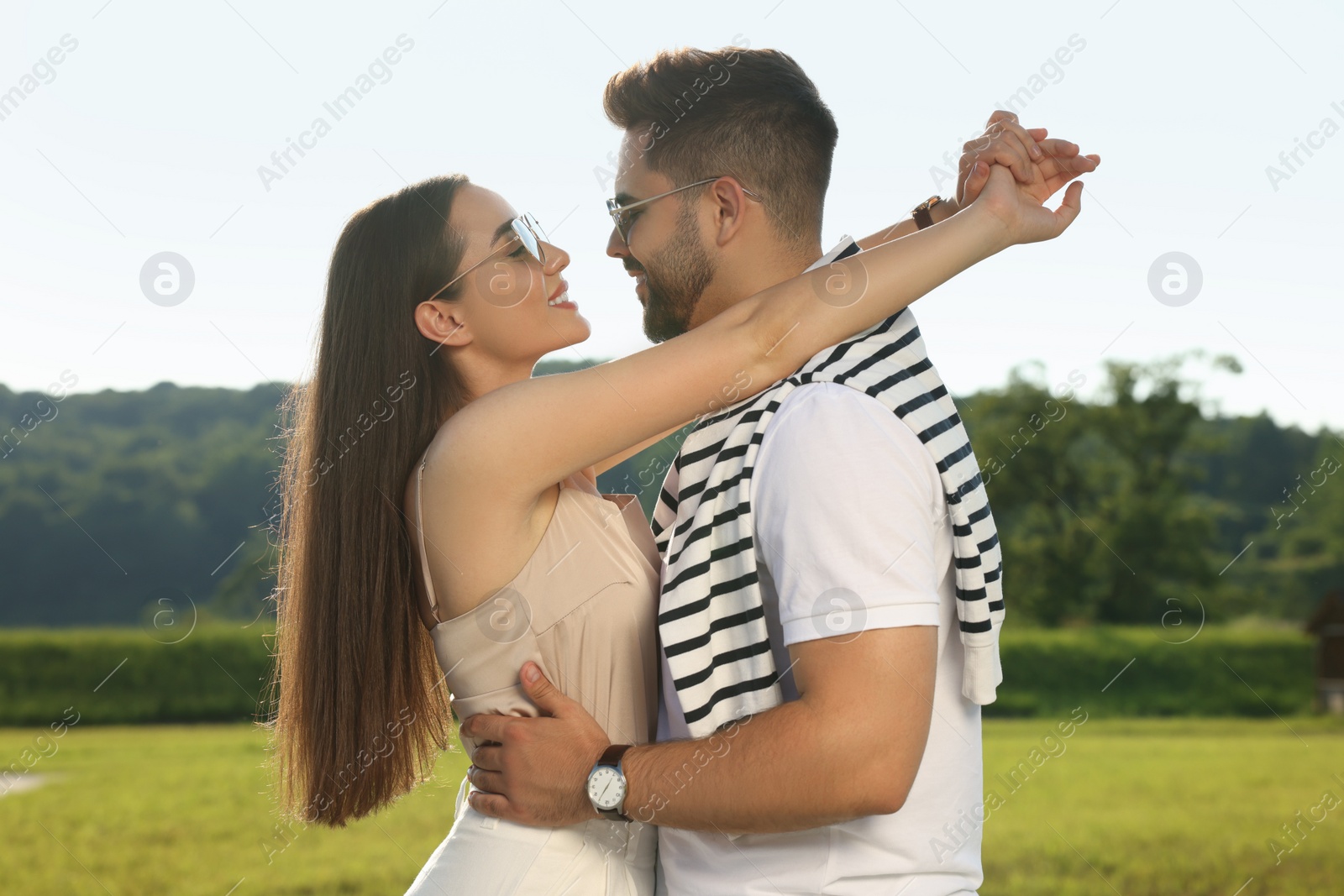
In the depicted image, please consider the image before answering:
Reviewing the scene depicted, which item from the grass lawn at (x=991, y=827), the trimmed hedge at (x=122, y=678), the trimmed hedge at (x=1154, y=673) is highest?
the trimmed hedge at (x=122, y=678)

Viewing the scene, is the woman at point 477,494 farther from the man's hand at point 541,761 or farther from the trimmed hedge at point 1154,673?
the trimmed hedge at point 1154,673

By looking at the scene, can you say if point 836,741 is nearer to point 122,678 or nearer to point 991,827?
point 991,827

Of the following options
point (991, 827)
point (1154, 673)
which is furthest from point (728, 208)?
point (1154, 673)

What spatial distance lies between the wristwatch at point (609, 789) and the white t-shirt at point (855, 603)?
155mm

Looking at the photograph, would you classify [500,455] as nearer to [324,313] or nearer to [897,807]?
[324,313]

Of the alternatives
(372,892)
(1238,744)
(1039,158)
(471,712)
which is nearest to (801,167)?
(1039,158)

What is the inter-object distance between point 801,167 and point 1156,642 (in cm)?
2661

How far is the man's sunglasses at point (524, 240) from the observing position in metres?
2.60

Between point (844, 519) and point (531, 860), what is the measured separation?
998mm

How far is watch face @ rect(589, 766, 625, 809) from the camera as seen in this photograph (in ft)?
6.57

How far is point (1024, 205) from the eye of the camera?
2309 millimetres

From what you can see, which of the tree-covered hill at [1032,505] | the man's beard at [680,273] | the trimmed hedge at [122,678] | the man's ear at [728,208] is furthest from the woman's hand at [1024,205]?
the tree-covered hill at [1032,505]

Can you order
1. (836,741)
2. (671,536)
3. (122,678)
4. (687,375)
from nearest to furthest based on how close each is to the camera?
(836,741)
(687,375)
(671,536)
(122,678)

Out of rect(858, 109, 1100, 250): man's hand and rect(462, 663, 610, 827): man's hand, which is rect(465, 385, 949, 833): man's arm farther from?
rect(858, 109, 1100, 250): man's hand
